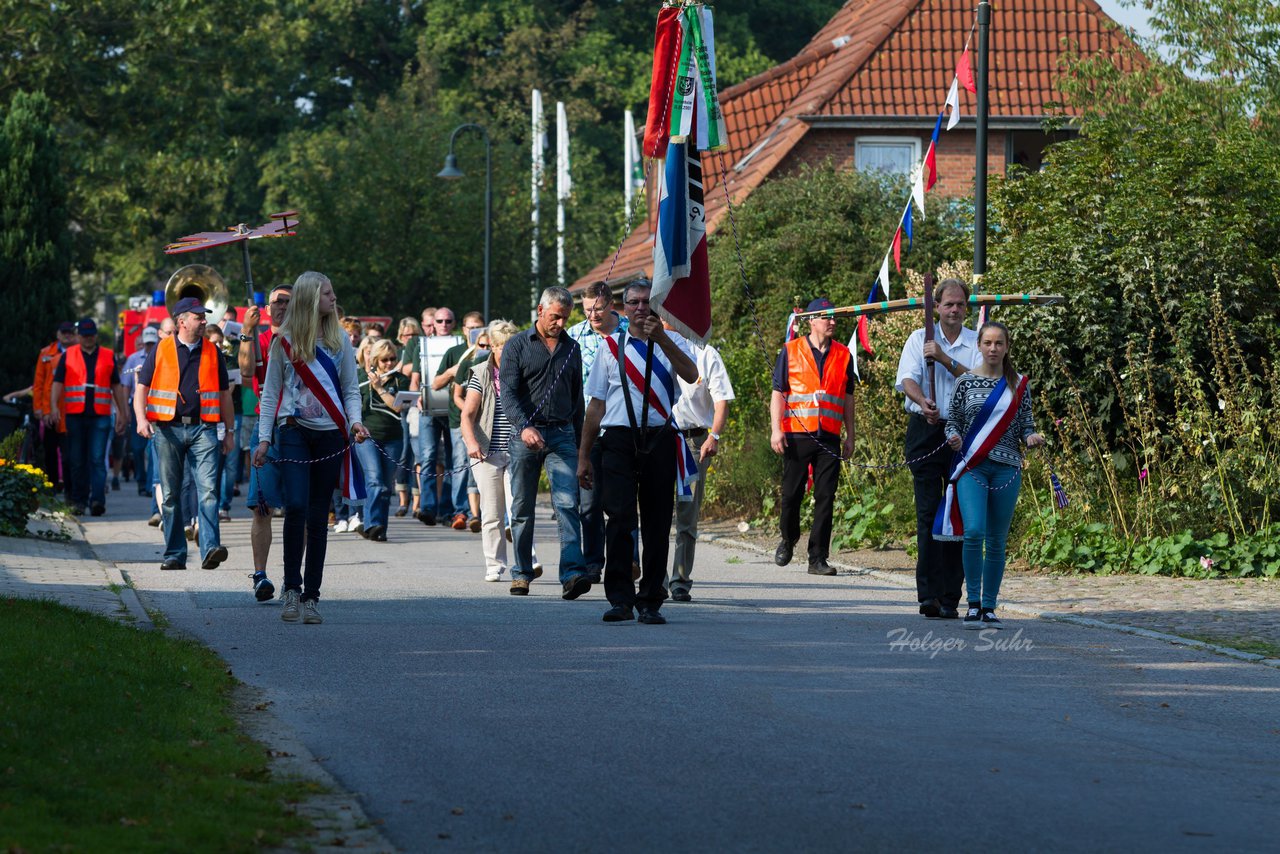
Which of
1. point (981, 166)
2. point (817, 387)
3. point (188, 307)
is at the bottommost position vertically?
point (817, 387)

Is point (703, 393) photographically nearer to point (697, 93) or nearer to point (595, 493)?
point (595, 493)

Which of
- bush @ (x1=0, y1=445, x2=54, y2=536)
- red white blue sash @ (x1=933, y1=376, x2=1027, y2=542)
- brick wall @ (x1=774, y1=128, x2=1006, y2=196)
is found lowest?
bush @ (x1=0, y1=445, x2=54, y2=536)

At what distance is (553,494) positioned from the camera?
12539 millimetres

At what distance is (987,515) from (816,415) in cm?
345

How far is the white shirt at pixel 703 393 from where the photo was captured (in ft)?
41.0

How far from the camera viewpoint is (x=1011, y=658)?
386 inches

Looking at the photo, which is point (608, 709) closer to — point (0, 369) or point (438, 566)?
point (438, 566)

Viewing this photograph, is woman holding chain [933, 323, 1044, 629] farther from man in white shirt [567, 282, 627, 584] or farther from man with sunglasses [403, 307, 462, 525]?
man with sunglasses [403, 307, 462, 525]

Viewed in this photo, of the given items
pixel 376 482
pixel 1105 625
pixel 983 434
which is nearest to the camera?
pixel 983 434

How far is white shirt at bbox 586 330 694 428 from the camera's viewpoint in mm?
10977

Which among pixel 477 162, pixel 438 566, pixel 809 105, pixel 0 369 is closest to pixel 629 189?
pixel 477 162

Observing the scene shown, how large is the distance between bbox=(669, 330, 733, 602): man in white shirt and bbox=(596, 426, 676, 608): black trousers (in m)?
1.27

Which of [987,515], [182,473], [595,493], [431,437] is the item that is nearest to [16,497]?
[182,473]

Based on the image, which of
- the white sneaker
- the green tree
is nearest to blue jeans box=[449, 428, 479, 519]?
the white sneaker
